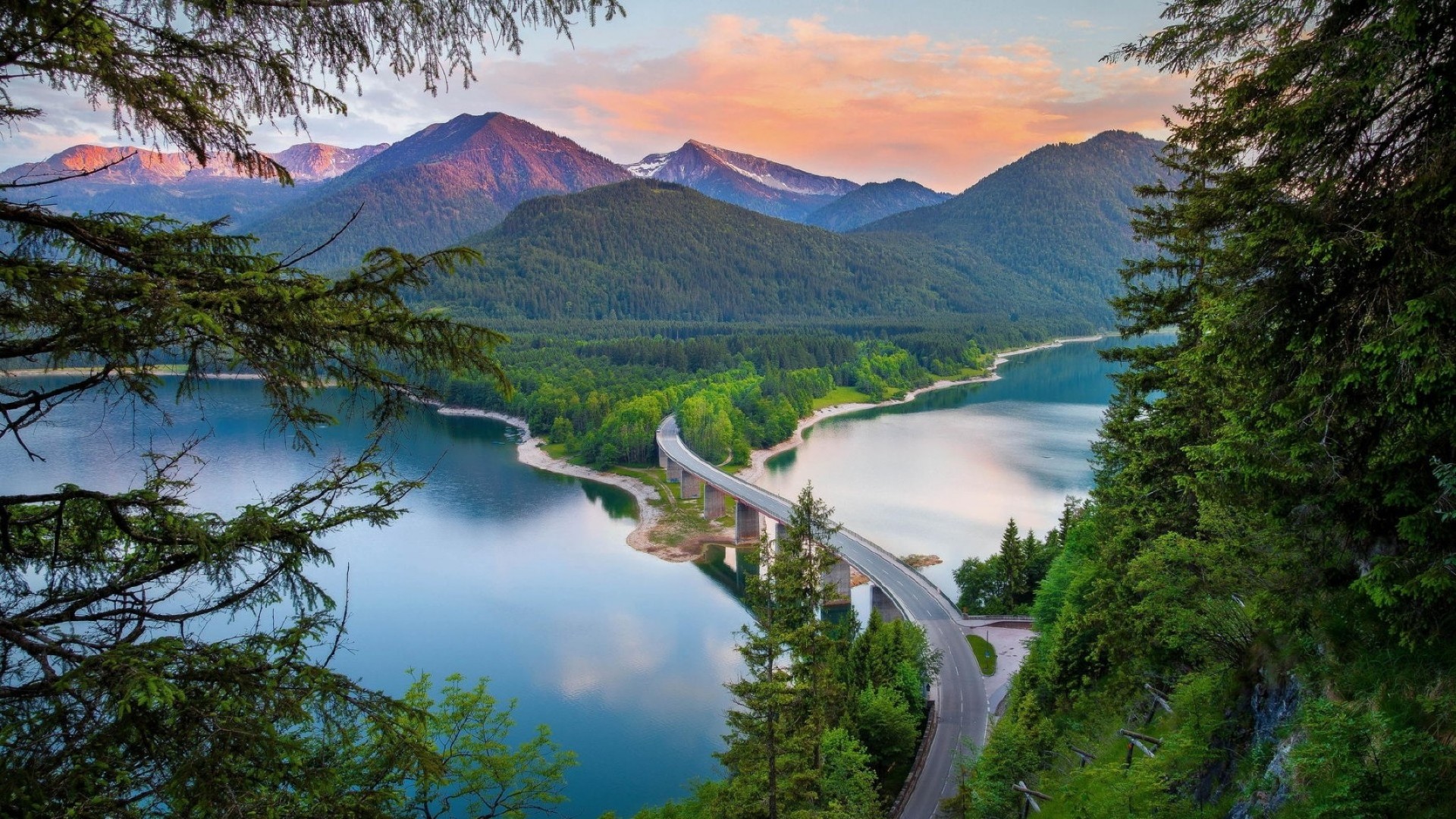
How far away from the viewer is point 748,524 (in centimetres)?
4850

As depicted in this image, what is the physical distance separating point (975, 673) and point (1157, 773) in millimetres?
18335

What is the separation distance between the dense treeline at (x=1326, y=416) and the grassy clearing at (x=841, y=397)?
85.2m

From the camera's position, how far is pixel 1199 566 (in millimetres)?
11883

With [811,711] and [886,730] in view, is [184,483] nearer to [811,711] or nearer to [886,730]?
[811,711]

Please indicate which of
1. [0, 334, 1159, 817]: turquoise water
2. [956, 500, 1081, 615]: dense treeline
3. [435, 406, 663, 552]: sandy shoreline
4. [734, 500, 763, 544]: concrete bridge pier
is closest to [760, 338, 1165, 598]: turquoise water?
[0, 334, 1159, 817]: turquoise water

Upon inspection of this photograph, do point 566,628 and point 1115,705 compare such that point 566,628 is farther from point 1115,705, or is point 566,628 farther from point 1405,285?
point 1405,285

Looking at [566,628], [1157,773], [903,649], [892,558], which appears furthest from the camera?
[892,558]

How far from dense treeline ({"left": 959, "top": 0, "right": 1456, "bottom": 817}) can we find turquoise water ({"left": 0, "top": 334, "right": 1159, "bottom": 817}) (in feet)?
31.6

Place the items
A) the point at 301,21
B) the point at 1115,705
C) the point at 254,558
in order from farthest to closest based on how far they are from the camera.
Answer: the point at 1115,705 → the point at 301,21 → the point at 254,558

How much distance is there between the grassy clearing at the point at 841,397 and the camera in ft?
315

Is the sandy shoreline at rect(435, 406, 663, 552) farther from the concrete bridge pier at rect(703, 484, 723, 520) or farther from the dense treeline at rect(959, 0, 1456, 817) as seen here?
the dense treeline at rect(959, 0, 1456, 817)

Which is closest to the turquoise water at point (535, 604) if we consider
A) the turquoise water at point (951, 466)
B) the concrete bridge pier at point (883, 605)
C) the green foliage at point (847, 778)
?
the green foliage at point (847, 778)

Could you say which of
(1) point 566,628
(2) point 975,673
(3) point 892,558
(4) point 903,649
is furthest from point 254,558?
(3) point 892,558

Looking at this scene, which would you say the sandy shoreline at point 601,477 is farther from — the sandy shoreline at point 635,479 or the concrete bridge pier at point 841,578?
the concrete bridge pier at point 841,578
